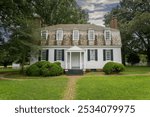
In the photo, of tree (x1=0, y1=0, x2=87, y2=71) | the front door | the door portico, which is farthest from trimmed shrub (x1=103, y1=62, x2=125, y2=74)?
tree (x1=0, y1=0, x2=87, y2=71)

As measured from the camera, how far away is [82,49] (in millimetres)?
30281

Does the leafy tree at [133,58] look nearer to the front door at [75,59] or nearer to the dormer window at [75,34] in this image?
the dormer window at [75,34]

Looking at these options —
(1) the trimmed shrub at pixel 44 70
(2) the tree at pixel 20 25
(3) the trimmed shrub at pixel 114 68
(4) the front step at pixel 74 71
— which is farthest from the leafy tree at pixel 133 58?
(1) the trimmed shrub at pixel 44 70

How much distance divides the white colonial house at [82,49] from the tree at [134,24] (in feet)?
24.5

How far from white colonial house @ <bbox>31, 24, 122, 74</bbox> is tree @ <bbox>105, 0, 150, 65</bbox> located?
7457mm

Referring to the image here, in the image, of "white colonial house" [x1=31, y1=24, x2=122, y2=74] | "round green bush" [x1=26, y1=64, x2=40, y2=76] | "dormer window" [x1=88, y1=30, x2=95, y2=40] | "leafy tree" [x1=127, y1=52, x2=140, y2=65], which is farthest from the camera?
"leafy tree" [x1=127, y1=52, x2=140, y2=65]

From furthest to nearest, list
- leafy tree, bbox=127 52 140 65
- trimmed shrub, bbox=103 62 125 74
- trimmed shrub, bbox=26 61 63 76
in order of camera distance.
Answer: leafy tree, bbox=127 52 140 65, trimmed shrub, bbox=103 62 125 74, trimmed shrub, bbox=26 61 63 76

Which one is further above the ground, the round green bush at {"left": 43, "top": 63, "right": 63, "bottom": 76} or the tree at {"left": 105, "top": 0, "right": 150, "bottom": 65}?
the tree at {"left": 105, "top": 0, "right": 150, "bottom": 65}

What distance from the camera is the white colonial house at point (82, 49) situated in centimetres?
3063

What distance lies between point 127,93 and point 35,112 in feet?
26.7

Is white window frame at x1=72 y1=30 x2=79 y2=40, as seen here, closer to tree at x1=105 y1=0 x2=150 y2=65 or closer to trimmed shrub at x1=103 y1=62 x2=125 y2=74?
trimmed shrub at x1=103 y1=62 x2=125 y2=74

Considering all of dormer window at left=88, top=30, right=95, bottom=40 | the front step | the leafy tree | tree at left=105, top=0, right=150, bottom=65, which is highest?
tree at left=105, top=0, right=150, bottom=65

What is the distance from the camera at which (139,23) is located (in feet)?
122

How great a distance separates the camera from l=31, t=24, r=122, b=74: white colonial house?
3063 cm
